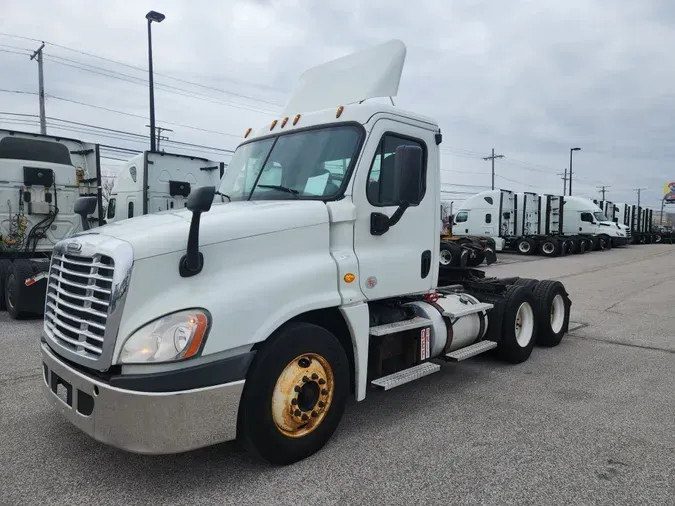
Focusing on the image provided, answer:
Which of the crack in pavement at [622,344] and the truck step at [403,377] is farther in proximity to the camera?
the crack in pavement at [622,344]

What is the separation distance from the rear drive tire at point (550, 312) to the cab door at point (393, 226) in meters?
2.67

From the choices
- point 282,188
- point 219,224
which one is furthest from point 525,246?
point 219,224

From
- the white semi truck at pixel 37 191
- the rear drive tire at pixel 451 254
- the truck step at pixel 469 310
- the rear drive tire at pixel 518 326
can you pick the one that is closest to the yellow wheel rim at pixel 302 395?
the truck step at pixel 469 310

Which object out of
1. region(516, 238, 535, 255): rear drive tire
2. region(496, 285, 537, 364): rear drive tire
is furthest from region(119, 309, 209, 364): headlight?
region(516, 238, 535, 255): rear drive tire

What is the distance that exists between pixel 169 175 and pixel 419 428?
9957mm

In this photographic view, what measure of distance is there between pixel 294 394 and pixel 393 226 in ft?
5.36

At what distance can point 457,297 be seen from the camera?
5.61m

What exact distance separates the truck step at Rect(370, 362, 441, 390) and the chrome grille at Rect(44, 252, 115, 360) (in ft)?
6.95

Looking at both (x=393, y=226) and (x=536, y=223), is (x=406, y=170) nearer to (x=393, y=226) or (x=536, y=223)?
(x=393, y=226)

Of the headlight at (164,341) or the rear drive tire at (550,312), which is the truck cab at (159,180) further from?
the headlight at (164,341)

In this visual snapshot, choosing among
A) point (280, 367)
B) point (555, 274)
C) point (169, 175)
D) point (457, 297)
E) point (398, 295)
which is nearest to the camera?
point (280, 367)

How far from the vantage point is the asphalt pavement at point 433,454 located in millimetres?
3170

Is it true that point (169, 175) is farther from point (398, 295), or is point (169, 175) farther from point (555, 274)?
point (555, 274)

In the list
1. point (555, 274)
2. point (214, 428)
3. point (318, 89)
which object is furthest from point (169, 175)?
point (555, 274)
